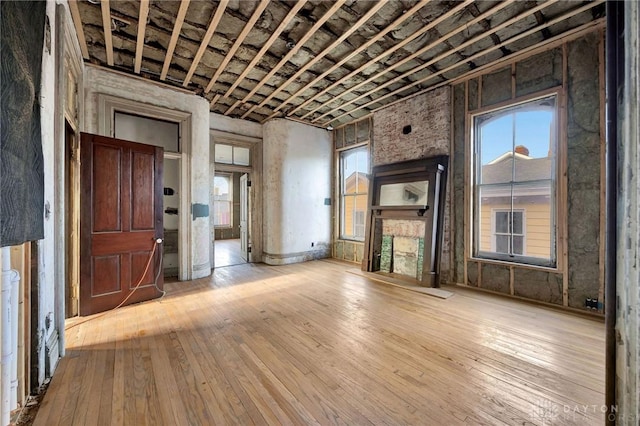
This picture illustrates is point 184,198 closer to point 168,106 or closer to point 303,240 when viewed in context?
point 168,106

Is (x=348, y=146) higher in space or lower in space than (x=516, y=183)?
higher

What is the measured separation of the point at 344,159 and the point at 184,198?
390 cm

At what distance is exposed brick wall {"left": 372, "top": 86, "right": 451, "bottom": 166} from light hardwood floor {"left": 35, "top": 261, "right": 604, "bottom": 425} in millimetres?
2671

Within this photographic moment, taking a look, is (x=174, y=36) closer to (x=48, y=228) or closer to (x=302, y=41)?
(x=302, y=41)

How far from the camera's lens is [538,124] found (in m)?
3.59

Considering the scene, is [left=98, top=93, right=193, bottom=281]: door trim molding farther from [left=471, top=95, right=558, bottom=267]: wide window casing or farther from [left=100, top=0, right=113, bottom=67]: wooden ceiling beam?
[left=471, top=95, right=558, bottom=267]: wide window casing

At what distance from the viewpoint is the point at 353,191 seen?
641 cm

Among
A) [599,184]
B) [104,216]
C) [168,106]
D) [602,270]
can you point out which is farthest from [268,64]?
[602,270]

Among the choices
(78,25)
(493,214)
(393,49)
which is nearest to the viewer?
(78,25)

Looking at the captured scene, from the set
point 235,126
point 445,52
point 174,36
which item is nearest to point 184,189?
point 235,126

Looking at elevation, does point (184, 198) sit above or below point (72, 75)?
below

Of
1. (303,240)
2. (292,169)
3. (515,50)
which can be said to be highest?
(515,50)

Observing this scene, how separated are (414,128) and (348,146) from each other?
1.91m

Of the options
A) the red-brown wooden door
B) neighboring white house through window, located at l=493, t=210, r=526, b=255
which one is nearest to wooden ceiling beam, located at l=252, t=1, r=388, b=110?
the red-brown wooden door
